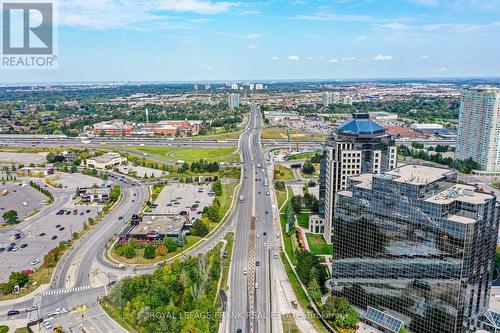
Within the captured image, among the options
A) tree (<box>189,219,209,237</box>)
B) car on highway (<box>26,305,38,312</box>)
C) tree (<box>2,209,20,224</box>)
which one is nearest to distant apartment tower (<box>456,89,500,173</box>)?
tree (<box>189,219,209,237</box>)

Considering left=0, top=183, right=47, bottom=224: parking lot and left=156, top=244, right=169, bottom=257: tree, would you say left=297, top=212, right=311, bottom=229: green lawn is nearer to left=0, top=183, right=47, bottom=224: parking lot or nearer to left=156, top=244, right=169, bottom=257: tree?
left=156, top=244, right=169, bottom=257: tree

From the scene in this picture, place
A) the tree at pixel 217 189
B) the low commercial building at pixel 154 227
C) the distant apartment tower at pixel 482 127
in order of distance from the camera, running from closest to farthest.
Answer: the low commercial building at pixel 154 227 → the tree at pixel 217 189 → the distant apartment tower at pixel 482 127

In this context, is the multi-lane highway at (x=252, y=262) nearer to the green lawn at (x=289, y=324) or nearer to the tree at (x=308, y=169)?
the green lawn at (x=289, y=324)

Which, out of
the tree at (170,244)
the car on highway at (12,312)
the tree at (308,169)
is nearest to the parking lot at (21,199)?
the tree at (170,244)

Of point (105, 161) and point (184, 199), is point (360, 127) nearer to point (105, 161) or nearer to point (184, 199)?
point (184, 199)

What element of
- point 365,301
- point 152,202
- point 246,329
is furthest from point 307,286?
point 152,202

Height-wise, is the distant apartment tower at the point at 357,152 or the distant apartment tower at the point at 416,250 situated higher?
the distant apartment tower at the point at 357,152

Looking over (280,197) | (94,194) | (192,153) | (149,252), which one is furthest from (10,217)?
(192,153)

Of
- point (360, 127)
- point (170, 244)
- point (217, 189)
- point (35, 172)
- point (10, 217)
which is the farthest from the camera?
point (35, 172)
